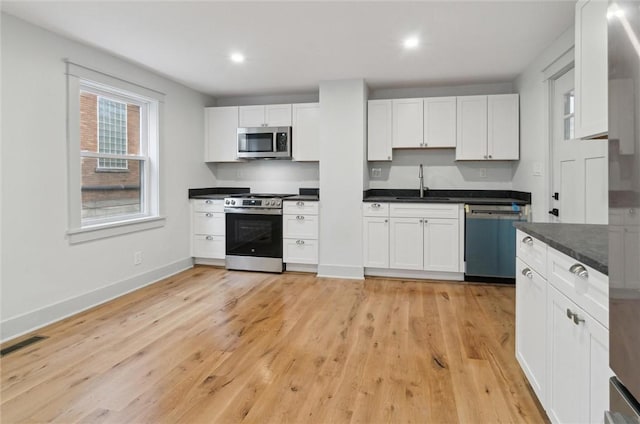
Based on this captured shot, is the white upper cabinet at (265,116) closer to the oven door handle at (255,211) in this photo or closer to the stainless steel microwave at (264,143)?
the stainless steel microwave at (264,143)

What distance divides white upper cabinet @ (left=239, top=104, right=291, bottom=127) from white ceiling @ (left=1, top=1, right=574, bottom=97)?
0.60 metres

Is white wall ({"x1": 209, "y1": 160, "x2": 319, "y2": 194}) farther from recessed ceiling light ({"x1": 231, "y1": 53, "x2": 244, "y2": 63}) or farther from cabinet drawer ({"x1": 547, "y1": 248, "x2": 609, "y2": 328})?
cabinet drawer ({"x1": 547, "y1": 248, "x2": 609, "y2": 328})

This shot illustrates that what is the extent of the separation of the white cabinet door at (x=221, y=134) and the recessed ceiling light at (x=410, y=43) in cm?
255

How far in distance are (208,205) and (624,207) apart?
4.51 metres

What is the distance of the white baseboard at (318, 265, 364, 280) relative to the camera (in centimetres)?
425

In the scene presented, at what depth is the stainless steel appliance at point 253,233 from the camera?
447 centimetres

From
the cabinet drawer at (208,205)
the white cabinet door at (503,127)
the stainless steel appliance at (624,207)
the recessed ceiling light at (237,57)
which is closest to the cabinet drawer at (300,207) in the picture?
the cabinet drawer at (208,205)

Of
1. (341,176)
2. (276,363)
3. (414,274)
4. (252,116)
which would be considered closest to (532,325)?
(276,363)

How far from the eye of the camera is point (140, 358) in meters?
2.28

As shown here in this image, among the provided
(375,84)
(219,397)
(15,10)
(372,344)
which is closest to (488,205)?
(375,84)

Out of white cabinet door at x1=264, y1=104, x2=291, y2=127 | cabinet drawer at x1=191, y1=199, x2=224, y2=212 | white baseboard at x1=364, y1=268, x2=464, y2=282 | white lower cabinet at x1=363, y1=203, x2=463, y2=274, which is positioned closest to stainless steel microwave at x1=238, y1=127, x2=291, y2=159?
white cabinet door at x1=264, y1=104, x2=291, y2=127

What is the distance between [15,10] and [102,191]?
1.59 metres

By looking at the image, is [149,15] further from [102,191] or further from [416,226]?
[416,226]

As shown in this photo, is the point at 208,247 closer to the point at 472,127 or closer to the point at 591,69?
the point at 472,127
